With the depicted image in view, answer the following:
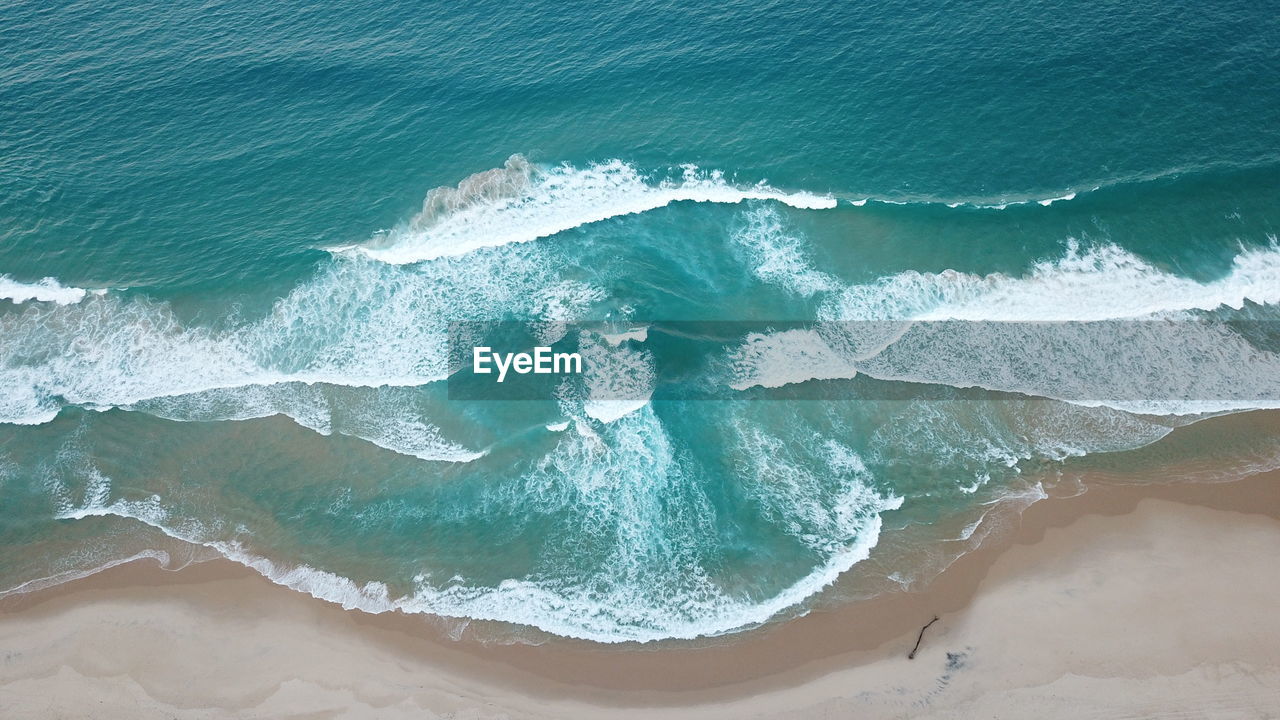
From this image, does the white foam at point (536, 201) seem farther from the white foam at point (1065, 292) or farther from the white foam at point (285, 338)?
the white foam at point (1065, 292)

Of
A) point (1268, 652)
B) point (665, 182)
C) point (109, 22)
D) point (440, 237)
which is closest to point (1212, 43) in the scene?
point (665, 182)

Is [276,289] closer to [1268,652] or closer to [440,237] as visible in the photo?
[440,237]

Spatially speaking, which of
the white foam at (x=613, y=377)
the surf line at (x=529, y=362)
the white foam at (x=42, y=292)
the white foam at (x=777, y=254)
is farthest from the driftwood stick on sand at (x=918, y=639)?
the white foam at (x=42, y=292)

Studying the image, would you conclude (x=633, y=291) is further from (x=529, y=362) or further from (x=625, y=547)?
(x=625, y=547)

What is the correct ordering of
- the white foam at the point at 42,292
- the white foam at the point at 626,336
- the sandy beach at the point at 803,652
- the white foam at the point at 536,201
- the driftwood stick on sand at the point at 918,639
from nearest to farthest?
the sandy beach at the point at 803,652, the driftwood stick on sand at the point at 918,639, the white foam at the point at 626,336, the white foam at the point at 42,292, the white foam at the point at 536,201

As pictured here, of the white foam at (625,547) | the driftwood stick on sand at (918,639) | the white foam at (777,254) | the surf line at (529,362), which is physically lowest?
the driftwood stick on sand at (918,639)

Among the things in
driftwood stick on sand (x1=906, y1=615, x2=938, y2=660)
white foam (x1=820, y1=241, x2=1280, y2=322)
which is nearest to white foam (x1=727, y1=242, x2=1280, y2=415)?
white foam (x1=820, y1=241, x2=1280, y2=322)
